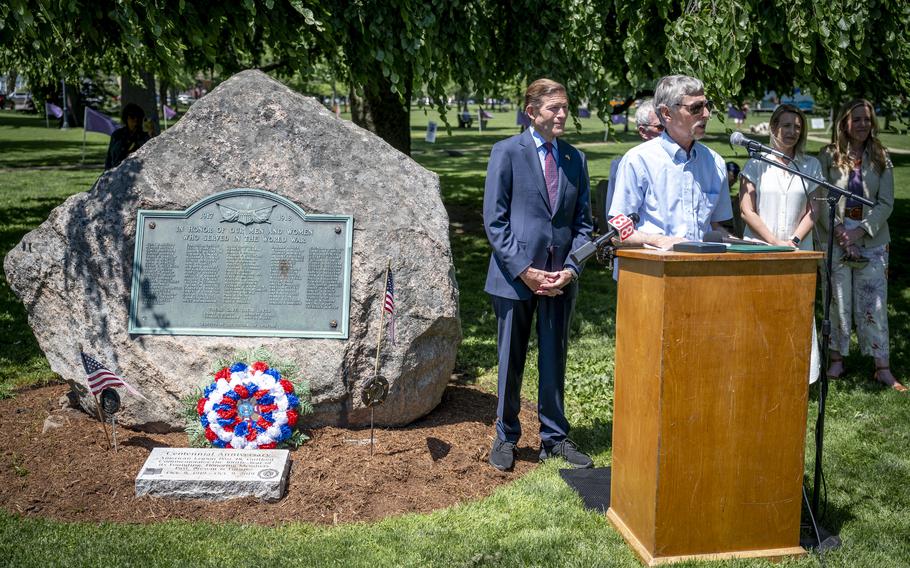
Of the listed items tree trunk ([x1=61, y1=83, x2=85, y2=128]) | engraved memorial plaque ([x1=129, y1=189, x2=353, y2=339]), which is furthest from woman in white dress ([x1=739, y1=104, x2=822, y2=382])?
tree trunk ([x1=61, y1=83, x2=85, y2=128])

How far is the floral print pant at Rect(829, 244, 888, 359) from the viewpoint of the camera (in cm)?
618

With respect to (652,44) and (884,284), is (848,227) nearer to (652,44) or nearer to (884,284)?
(884,284)

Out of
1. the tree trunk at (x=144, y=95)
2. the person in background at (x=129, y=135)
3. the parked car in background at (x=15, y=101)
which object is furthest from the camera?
the parked car in background at (x=15, y=101)

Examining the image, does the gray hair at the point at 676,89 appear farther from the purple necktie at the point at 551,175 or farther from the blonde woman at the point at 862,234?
the blonde woman at the point at 862,234

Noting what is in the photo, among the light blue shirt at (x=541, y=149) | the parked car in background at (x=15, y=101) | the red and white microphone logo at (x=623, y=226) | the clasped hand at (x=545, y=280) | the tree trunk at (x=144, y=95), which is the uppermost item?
the parked car in background at (x=15, y=101)

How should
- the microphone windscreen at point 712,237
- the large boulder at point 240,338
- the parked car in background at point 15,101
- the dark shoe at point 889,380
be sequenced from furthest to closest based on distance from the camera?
the parked car in background at point 15,101, the dark shoe at point 889,380, the large boulder at point 240,338, the microphone windscreen at point 712,237

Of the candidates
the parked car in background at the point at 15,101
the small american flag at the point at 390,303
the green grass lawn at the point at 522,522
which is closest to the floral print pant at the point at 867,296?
the green grass lawn at the point at 522,522

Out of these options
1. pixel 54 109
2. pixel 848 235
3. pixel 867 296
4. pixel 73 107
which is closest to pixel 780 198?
pixel 848 235

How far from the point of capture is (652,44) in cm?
838

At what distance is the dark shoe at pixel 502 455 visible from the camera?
461cm

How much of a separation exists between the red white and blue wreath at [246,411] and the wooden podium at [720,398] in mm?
2138

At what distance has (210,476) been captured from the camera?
4.21 m

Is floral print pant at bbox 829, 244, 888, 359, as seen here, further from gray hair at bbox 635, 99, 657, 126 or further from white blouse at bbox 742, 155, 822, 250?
gray hair at bbox 635, 99, 657, 126

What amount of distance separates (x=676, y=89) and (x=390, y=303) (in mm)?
1970
